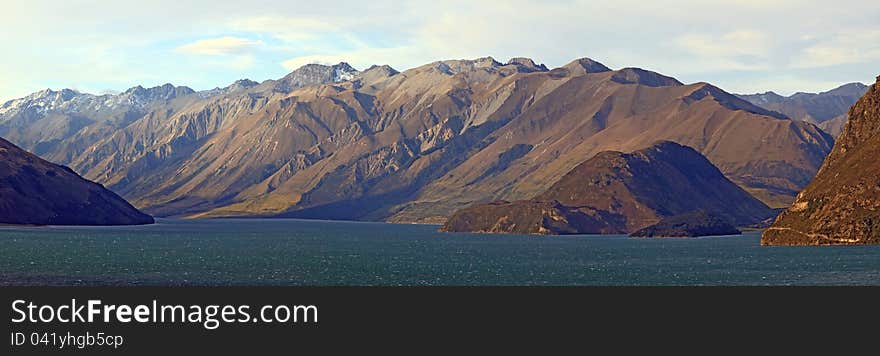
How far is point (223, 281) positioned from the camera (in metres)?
196

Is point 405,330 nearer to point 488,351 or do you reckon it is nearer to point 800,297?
point 488,351

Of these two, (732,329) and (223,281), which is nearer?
(732,329)

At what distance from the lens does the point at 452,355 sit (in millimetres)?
95438

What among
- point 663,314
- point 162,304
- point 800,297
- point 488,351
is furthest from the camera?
point 800,297

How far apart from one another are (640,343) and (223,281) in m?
112

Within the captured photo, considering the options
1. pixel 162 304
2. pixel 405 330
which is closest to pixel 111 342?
pixel 162 304

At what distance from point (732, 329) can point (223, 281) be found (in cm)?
Result: 10945

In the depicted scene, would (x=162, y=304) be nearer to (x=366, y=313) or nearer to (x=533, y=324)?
(x=366, y=313)

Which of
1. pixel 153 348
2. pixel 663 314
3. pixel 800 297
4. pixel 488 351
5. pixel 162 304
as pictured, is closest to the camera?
pixel 153 348

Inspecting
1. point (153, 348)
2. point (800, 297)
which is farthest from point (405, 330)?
point (800, 297)

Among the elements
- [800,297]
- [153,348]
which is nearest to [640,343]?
[153,348]

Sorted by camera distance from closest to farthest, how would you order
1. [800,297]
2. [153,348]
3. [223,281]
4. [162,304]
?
[153,348]
[162,304]
[800,297]
[223,281]

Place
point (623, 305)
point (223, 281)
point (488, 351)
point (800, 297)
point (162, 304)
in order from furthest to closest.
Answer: point (223, 281), point (800, 297), point (623, 305), point (162, 304), point (488, 351)

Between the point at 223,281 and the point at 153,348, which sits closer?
the point at 153,348
